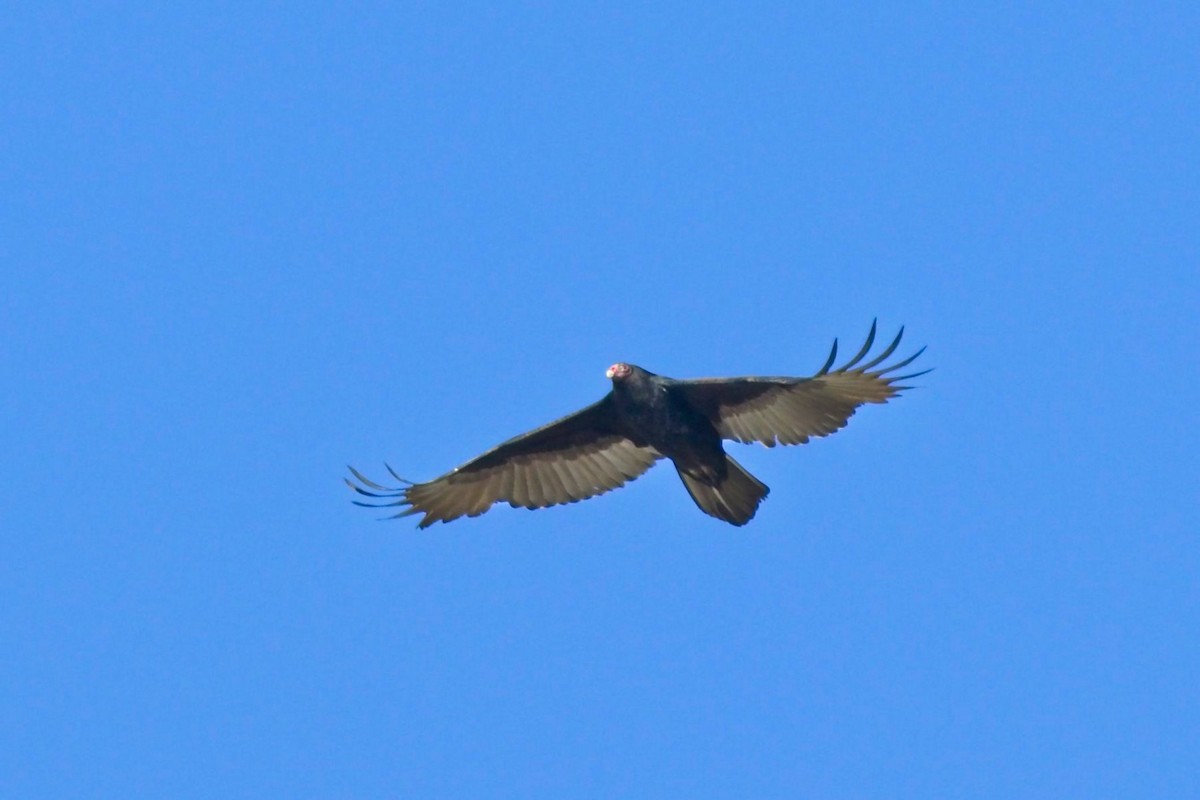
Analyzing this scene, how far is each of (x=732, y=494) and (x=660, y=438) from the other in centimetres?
86

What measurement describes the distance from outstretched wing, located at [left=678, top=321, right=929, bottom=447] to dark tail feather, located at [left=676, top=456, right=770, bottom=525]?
343 mm

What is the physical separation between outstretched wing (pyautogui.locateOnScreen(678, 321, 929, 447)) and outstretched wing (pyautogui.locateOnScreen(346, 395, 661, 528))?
120cm

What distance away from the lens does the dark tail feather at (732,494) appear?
17312 mm

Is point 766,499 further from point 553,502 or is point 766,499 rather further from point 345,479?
point 345,479

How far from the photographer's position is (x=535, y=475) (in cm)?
1844

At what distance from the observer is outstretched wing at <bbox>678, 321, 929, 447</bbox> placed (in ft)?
54.6

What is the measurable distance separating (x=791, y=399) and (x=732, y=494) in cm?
108

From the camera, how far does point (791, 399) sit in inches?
672

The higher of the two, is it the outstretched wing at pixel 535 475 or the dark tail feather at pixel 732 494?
the outstretched wing at pixel 535 475

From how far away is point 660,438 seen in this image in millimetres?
17328

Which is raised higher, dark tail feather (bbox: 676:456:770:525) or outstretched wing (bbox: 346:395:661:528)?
outstretched wing (bbox: 346:395:661:528)

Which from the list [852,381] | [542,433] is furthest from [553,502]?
[852,381]

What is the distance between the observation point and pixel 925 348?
16.4 m

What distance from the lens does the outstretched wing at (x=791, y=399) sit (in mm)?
16656
